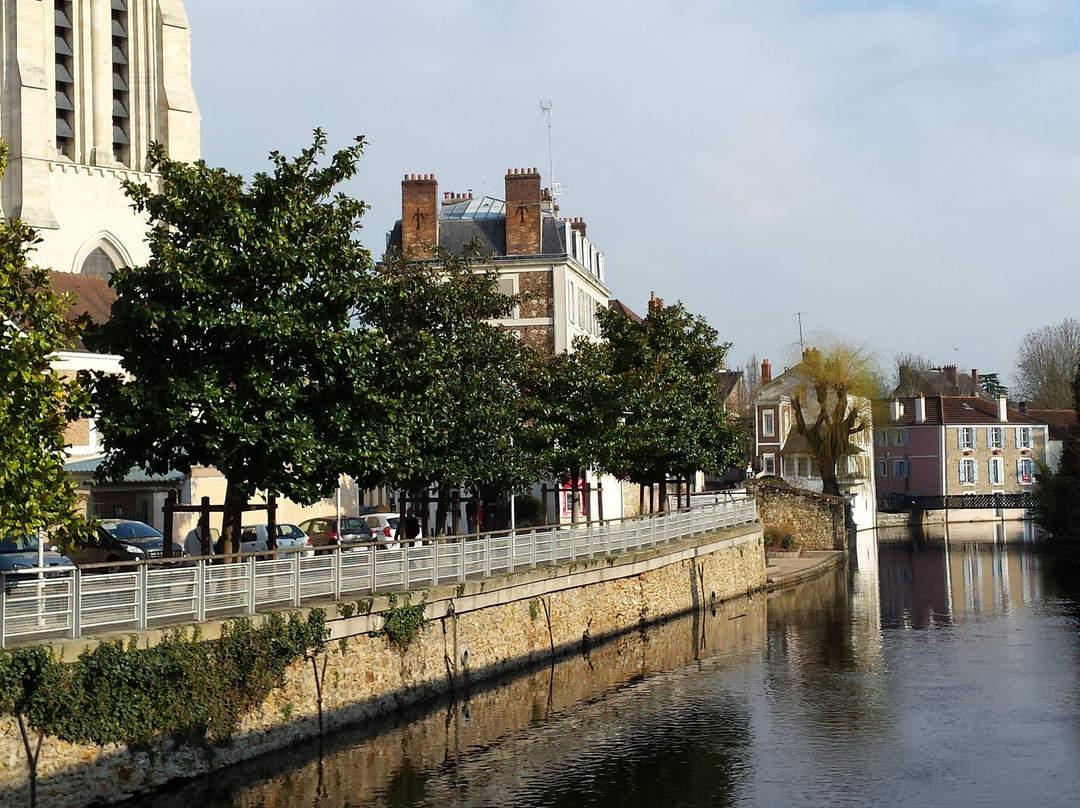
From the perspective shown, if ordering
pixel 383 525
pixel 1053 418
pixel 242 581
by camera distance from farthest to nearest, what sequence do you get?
pixel 1053 418 < pixel 383 525 < pixel 242 581

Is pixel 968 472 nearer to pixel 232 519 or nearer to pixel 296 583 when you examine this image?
pixel 232 519

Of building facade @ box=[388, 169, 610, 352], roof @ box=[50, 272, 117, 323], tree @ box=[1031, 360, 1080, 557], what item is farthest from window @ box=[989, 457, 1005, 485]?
roof @ box=[50, 272, 117, 323]

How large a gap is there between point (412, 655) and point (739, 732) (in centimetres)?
567

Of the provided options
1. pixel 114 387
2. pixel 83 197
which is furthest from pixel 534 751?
pixel 83 197

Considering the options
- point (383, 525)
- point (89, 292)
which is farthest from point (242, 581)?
point (89, 292)

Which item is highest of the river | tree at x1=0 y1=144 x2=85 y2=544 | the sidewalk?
tree at x1=0 y1=144 x2=85 y2=544

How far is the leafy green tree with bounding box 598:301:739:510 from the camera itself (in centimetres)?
4047

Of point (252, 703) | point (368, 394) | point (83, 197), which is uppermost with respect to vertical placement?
point (83, 197)

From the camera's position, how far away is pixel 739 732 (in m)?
22.7

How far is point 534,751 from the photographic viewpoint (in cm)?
2094

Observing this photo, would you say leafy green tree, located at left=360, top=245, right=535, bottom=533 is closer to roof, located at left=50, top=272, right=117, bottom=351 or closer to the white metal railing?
the white metal railing

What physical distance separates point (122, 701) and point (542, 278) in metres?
40.0

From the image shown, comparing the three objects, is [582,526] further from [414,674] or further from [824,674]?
[414,674]

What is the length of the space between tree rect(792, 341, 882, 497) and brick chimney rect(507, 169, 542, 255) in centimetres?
2370
